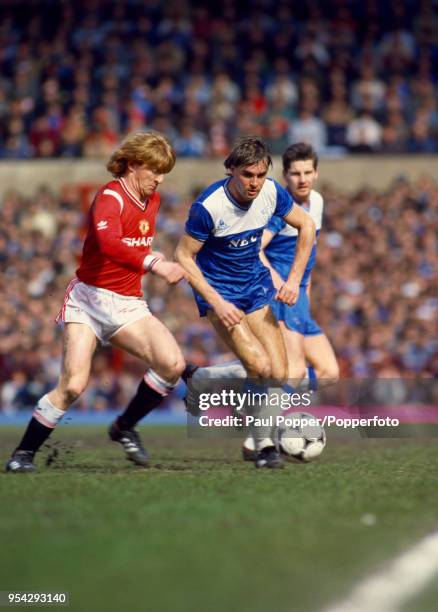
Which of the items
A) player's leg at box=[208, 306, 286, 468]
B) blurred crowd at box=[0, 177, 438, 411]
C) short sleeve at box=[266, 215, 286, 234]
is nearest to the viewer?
player's leg at box=[208, 306, 286, 468]

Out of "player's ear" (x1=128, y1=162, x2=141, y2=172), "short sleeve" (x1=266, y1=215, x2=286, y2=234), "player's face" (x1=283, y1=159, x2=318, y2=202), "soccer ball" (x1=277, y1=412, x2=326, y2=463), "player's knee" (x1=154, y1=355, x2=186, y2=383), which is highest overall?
"player's ear" (x1=128, y1=162, x2=141, y2=172)

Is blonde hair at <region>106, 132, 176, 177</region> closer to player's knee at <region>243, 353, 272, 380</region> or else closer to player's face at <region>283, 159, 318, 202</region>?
player's knee at <region>243, 353, 272, 380</region>

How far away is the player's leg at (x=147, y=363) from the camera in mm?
8336

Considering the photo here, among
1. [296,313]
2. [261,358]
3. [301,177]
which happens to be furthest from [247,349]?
[301,177]

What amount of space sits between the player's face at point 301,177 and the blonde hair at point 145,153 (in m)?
1.82

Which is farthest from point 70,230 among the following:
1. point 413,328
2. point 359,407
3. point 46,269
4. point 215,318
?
point 215,318

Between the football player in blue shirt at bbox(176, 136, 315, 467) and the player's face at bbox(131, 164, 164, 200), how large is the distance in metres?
0.43

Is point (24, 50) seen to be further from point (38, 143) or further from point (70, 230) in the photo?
point (70, 230)

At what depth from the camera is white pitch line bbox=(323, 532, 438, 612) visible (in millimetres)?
4453

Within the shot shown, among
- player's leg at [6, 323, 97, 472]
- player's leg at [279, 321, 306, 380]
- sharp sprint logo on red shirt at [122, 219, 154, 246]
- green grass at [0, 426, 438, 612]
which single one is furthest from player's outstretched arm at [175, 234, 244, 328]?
player's leg at [279, 321, 306, 380]

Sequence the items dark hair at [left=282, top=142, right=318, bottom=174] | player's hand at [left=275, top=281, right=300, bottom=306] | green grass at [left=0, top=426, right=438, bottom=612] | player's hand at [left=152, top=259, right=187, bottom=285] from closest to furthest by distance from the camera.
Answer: green grass at [left=0, top=426, right=438, bottom=612]
player's hand at [left=152, top=259, right=187, bottom=285]
player's hand at [left=275, top=281, right=300, bottom=306]
dark hair at [left=282, top=142, right=318, bottom=174]

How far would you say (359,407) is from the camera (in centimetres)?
1342

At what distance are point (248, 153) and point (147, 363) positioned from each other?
1.51 metres

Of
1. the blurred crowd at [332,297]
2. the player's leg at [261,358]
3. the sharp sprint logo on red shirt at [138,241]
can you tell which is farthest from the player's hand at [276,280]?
the blurred crowd at [332,297]
